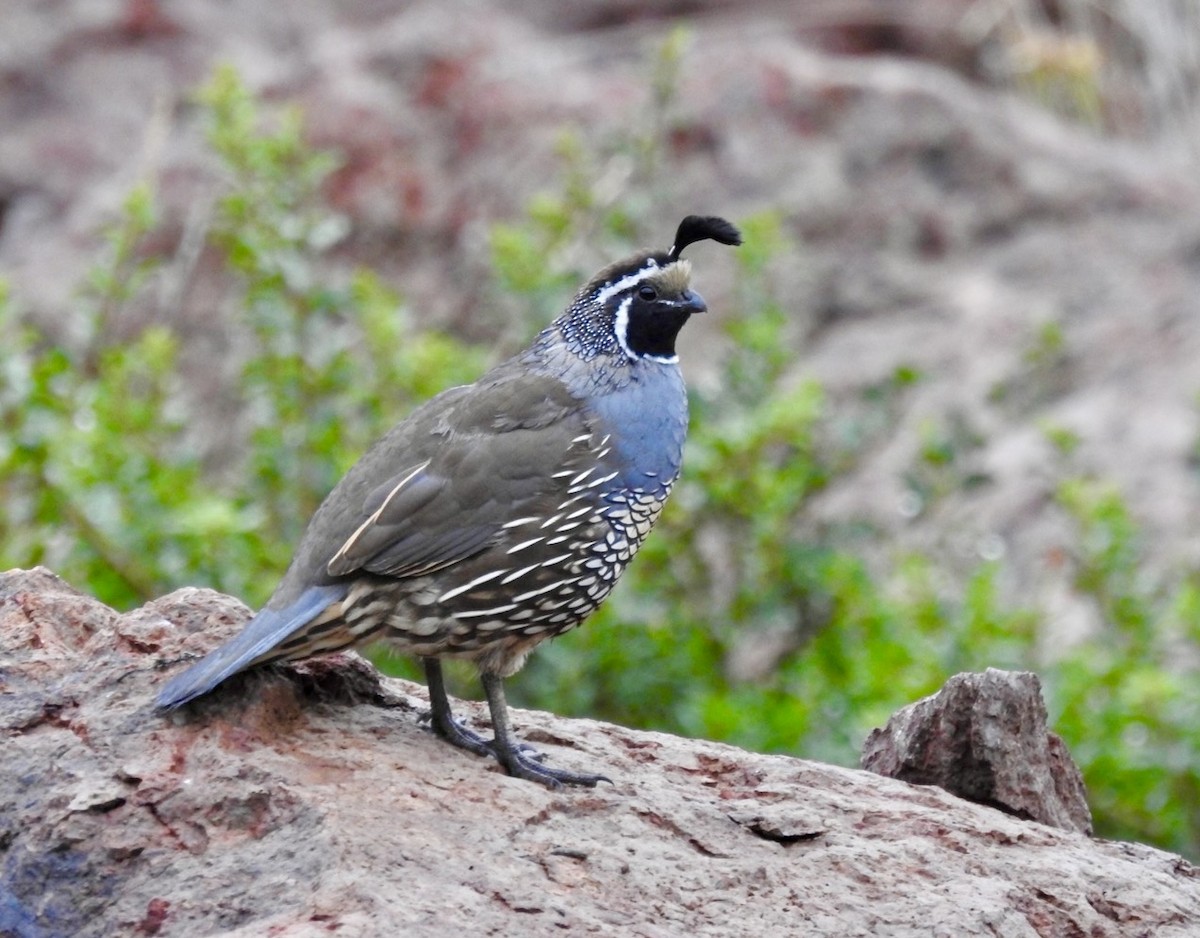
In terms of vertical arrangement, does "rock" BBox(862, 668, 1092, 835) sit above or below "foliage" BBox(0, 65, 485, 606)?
below

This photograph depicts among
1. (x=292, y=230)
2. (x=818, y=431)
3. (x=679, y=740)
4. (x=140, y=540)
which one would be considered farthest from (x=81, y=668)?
(x=818, y=431)

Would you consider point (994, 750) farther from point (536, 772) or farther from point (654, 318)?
point (654, 318)

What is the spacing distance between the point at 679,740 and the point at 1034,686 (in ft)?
3.14

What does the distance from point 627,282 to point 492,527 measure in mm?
936

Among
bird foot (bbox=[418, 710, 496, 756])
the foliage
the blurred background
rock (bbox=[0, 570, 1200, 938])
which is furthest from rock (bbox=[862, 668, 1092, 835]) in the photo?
the foliage

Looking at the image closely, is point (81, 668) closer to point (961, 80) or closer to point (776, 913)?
point (776, 913)

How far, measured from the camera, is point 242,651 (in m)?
4.45

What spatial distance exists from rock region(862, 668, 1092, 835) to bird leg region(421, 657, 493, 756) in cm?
119

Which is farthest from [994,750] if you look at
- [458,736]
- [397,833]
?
[397,833]

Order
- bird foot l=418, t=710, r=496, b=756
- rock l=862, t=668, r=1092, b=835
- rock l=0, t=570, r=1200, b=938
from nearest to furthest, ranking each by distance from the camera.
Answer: rock l=0, t=570, r=1200, b=938
bird foot l=418, t=710, r=496, b=756
rock l=862, t=668, r=1092, b=835

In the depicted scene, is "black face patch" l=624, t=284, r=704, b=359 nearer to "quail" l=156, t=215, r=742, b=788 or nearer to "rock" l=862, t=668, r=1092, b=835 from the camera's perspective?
"quail" l=156, t=215, r=742, b=788

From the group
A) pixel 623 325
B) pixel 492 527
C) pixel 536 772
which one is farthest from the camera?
pixel 623 325

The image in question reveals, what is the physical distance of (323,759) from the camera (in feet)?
14.8

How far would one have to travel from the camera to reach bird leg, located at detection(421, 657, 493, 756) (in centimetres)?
497
